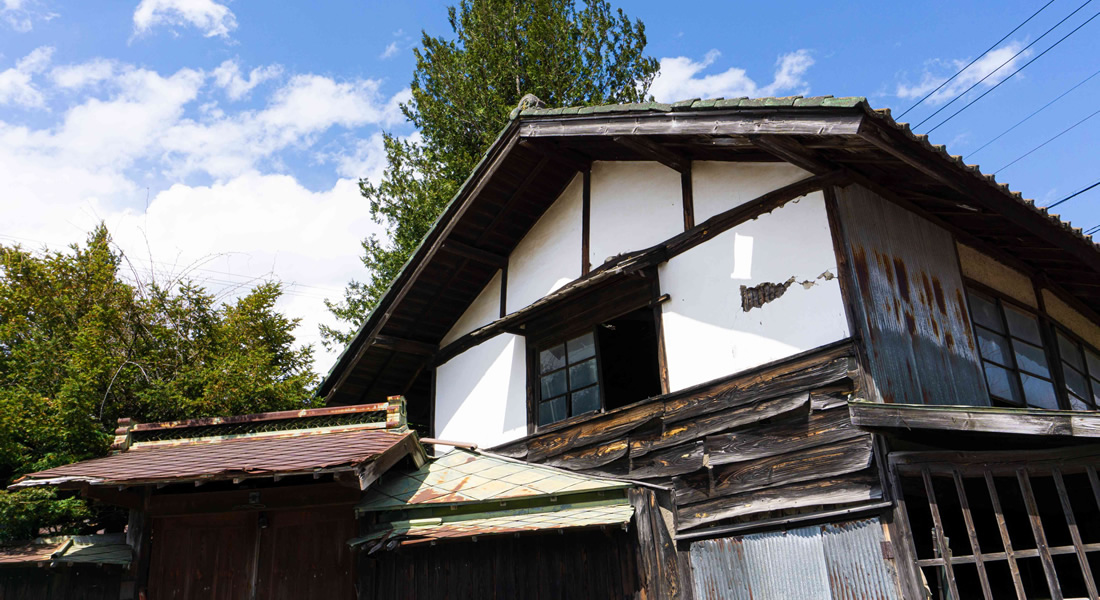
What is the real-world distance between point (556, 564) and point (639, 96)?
13955mm

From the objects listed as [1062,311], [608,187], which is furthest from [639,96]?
[1062,311]

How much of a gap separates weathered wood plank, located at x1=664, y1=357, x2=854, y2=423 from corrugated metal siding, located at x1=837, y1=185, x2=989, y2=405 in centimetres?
35

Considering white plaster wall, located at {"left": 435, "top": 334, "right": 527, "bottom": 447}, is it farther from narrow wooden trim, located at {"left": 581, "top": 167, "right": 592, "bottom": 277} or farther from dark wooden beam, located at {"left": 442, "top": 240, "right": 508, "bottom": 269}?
narrow wooden trim, located at {"left": 581, "top": 167, "right": 592, "bottom": 277}

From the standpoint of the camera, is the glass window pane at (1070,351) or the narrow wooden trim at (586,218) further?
the glass window pane at (1070,351)

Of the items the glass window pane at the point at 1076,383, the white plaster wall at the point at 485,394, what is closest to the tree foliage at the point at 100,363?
the white plaster wall at the point at 485,394

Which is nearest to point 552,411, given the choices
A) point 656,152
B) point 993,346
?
point 656,152

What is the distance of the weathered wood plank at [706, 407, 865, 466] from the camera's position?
22.4ft

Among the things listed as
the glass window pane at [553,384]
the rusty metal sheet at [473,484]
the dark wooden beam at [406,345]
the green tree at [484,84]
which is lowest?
the rusty metal sheet at [473,484]

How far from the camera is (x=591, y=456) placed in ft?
30.2

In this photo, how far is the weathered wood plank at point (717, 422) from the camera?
23.7 ft

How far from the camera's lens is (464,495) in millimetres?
8828

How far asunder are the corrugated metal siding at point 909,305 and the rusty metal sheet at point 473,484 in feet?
9.83

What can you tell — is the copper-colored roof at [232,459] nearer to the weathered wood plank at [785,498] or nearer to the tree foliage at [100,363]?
the tree foliage at [100,363]

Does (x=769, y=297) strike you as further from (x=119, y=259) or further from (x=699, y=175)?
(x=119, y=259)
